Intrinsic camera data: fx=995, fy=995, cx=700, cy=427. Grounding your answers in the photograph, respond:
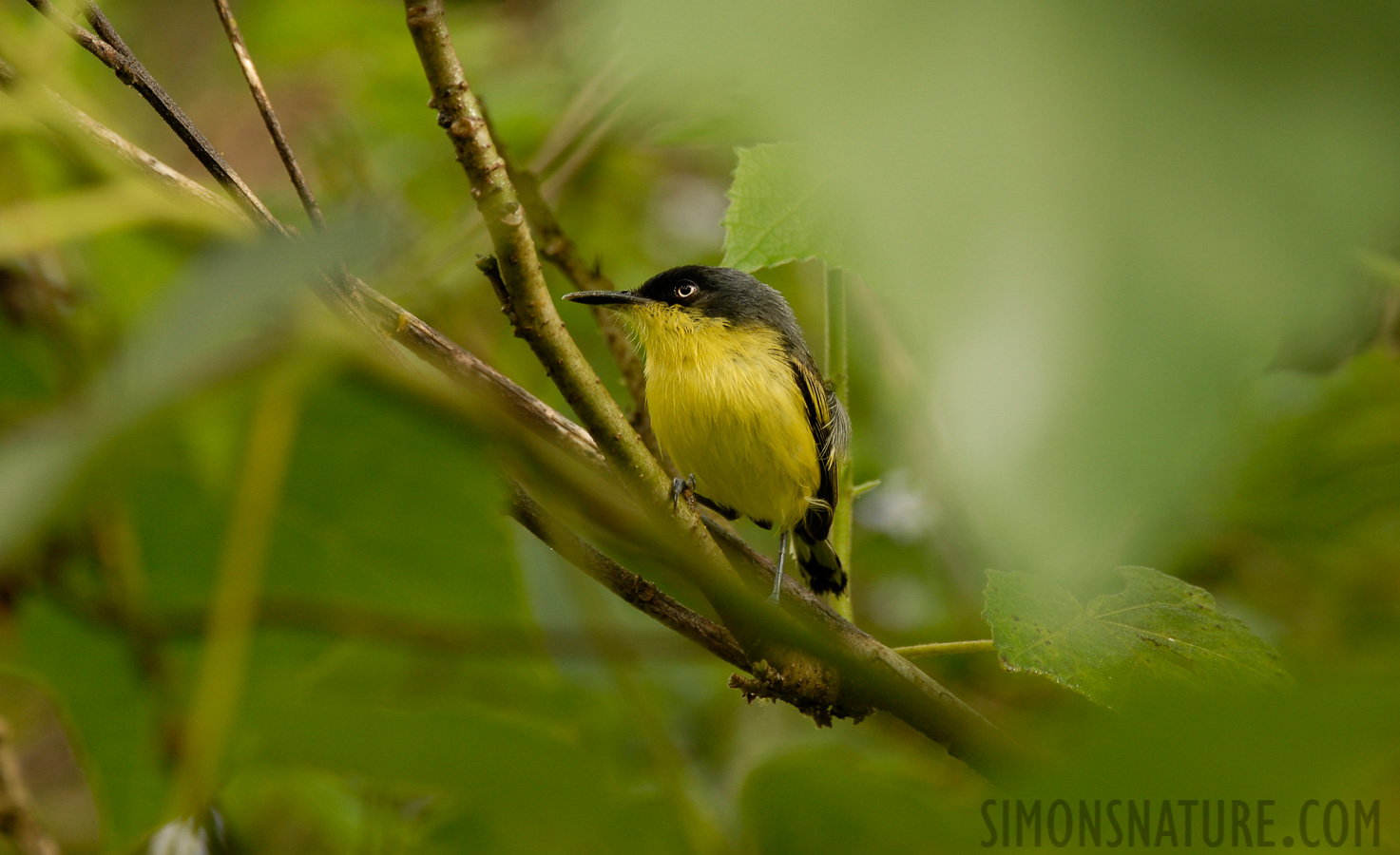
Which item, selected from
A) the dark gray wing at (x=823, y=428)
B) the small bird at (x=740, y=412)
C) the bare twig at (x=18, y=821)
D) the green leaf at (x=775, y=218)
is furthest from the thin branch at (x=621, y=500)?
the bare twig at (x=18, y=821)

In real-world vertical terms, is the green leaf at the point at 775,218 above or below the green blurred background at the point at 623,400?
above

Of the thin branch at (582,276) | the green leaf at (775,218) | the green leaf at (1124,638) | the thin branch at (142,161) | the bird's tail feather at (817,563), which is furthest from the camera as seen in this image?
the bird's tail feather at (817,563)

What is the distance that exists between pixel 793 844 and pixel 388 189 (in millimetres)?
3167

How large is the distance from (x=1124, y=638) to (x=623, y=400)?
2.09 metres

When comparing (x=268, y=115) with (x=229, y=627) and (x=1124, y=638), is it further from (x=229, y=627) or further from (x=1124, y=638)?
(x=1124, y=638)

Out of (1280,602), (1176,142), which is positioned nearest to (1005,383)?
(1176,142)

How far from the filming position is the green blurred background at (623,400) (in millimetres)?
328

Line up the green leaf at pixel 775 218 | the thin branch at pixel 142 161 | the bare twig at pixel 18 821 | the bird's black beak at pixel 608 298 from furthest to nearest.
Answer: the bird's black beak at pixel 608 298 → the bare twig at pixel 18 821 → the green leaf at pixel 775 218 → the thin branch at pixel 142 161

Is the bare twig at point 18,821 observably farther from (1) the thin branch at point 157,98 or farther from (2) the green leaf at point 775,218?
(2) the green leaf at point 775,218

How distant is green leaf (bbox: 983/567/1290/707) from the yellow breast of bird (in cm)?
146

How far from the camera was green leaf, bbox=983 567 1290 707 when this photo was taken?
60.2 inches

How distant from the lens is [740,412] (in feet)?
10.3

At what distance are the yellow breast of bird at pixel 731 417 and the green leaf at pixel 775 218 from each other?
138 cm

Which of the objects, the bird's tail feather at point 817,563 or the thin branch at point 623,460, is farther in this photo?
the bird's tail feather at point 817,563
